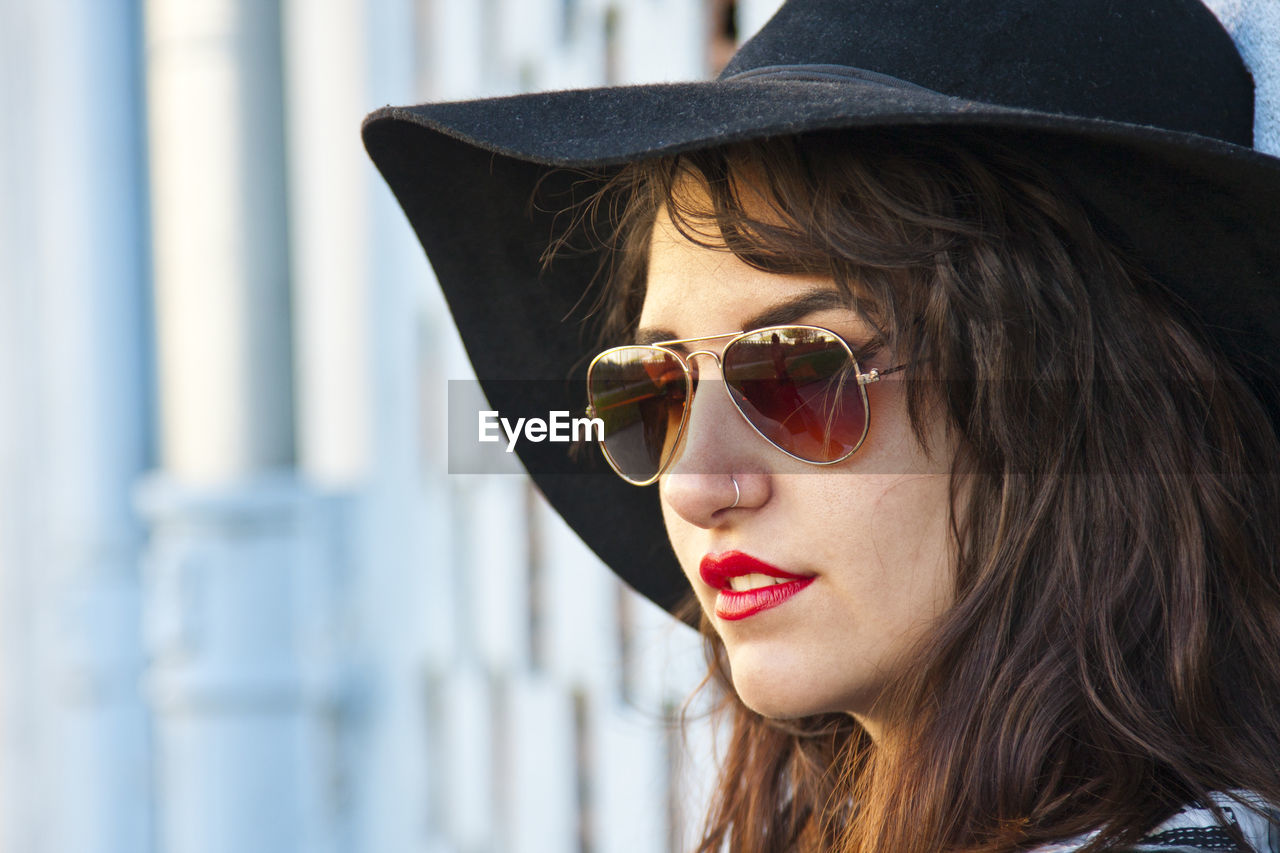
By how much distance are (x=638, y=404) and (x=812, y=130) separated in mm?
398

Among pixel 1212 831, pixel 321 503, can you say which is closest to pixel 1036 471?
pixel 1212 831

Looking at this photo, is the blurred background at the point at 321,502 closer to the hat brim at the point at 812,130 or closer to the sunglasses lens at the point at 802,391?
the hat brim at the point at 812,130

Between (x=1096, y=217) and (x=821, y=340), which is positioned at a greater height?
(x=1096, y=217)

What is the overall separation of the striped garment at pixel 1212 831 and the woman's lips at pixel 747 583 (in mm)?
315

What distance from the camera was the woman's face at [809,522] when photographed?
1057 mm

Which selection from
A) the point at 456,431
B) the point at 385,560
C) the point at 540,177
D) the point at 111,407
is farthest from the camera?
the point at 111,407

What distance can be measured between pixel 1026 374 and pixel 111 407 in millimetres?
4118

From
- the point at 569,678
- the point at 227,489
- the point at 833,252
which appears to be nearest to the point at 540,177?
the point at 833,252

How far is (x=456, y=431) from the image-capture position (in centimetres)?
330

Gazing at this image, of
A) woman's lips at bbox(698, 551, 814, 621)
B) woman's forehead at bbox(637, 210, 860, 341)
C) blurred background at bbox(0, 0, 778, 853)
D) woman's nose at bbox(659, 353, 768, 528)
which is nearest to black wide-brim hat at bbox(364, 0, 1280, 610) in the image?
woman's forehead at bbox(637, 210, 860, 341)

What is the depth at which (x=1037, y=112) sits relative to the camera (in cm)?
89

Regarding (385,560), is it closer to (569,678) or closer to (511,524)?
(511,524)

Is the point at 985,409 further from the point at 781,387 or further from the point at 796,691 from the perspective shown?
the point at 796,691

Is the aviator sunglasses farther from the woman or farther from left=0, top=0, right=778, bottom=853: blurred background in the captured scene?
left=0, top=0, right=778, bottom=853: blurred background
